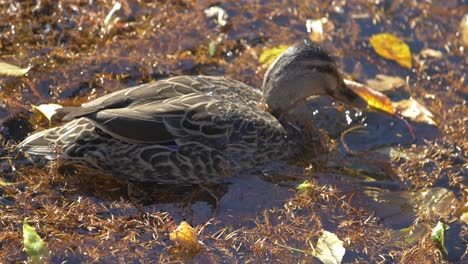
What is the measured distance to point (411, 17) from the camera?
9.21m

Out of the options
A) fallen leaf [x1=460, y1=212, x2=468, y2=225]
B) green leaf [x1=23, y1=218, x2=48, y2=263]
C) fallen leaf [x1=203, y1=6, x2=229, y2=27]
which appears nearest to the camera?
green leaf [x1=23, y1=218, x2=48, y2=263]

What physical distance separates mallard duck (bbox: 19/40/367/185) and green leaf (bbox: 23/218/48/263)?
2.60ft

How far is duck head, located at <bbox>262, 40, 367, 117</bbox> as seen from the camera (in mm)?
7086

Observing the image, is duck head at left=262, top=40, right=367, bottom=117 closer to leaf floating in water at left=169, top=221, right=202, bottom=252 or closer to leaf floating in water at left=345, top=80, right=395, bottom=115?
leaf floating in water at left=345, top=80, right=395, bottom=115

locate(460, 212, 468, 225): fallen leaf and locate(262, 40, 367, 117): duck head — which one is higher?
locate(262, 40, 367, 117): duck head

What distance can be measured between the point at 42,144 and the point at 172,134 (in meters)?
1.07

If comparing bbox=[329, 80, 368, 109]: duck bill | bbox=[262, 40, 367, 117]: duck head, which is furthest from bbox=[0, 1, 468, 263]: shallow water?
bbox=[262, 40, 367, 117]: duck head

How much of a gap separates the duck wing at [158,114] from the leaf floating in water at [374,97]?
1.80m

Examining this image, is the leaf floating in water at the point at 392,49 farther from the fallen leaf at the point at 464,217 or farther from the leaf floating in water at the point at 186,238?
the leaf floating in water at the point at 186,238

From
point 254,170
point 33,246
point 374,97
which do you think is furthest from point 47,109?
point 374,97

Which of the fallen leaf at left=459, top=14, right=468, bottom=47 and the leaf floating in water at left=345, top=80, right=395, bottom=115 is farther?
the fallen leaf at left=459, top=14, right=468, bottom=47

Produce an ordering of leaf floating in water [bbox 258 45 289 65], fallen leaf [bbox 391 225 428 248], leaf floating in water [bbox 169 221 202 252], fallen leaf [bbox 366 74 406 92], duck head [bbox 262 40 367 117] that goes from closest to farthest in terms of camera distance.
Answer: leaf floating in water [bbox 169 221 202 252]
fallen leaf [bbox 391 225 428 248]
duck head [bbox 262 40 367 117]
fallen leaf [bbox 366 74 406 92]
leaf floating in water [bbox 258 45 289 65]

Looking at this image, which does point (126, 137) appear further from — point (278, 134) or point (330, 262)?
point (330, 262)

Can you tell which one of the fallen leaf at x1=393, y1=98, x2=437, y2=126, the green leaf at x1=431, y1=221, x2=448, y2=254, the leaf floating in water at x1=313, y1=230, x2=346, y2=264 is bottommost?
the green leaf at x1=431, y1=221, x2=448, y2=254
